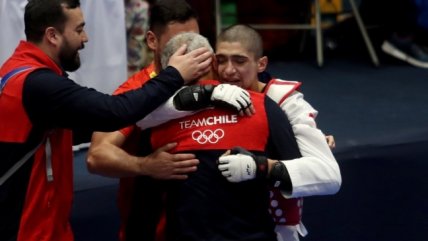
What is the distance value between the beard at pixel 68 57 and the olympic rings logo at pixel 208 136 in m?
0.47

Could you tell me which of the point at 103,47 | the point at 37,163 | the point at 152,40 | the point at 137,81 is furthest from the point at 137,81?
the point at 103,47

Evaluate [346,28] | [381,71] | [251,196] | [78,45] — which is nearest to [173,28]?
[78,45]

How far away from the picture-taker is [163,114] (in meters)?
2.15

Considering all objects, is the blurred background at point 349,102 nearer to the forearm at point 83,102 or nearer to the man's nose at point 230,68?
the forearm at point 83,102

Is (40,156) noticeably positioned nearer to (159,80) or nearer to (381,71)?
(159,80)

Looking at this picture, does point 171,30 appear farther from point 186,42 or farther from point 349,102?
point 349,102

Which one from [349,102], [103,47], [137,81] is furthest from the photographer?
[349,102]

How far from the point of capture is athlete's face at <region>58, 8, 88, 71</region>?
7.73 feet

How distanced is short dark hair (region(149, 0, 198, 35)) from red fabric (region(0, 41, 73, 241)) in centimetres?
35

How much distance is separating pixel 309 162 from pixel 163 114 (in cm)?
37

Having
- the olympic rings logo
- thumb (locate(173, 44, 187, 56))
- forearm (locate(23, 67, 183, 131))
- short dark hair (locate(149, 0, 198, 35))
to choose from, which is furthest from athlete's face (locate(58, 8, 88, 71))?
the olympic rings logo

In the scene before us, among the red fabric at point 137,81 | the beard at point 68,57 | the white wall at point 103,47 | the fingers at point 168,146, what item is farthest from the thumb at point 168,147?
the white wall at point 103,47

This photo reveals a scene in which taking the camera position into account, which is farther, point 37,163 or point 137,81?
point 137,81

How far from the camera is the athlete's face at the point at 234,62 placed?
7.38 ft
